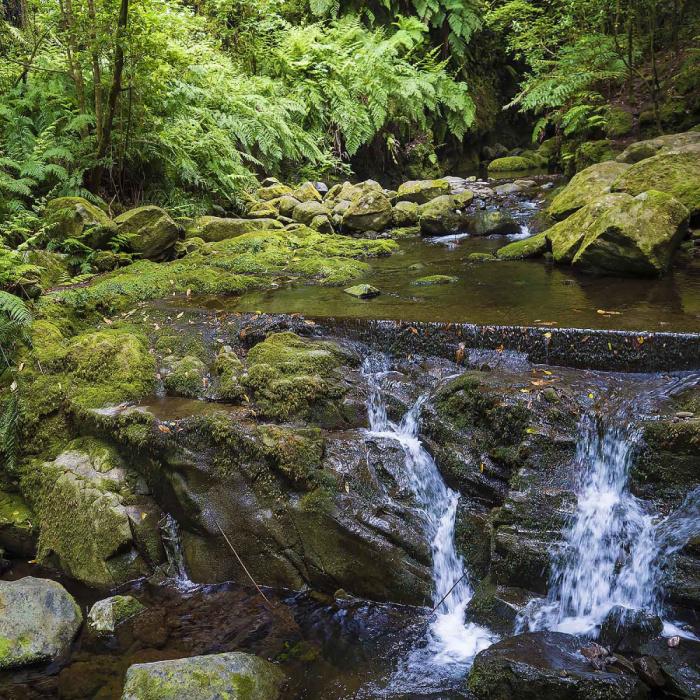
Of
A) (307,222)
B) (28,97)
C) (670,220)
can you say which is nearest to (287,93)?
(307,222)

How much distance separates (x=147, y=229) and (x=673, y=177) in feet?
22.9

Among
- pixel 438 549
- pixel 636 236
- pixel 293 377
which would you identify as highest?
pixel 636 236

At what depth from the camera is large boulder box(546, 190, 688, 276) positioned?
18.3 feet

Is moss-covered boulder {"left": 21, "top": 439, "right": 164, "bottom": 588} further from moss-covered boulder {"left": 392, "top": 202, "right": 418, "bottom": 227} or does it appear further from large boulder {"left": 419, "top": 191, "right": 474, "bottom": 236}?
moss-covered boulder {"left": 392, "top": 202, "right": 418, "bottom": 227}

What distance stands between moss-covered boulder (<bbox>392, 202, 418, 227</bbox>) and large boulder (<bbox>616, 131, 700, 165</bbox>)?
3741 millimetres

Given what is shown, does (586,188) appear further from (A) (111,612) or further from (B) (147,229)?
(A) (111,612)

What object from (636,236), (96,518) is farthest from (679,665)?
(636,236)

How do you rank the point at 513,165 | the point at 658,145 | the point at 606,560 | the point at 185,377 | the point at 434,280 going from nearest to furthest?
1. the point at 606,560
2. the point at 185,377
3. the point at 434,280
4. the point at 658,145
5. the point at 513,165

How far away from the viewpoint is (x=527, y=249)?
292 inches

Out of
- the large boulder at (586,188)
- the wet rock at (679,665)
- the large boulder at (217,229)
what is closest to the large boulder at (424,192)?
the large boulder at (586,188)

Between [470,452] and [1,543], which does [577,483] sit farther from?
[1,543]

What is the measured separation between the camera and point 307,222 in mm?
10281

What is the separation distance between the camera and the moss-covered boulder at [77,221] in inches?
267

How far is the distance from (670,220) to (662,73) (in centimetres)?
725
